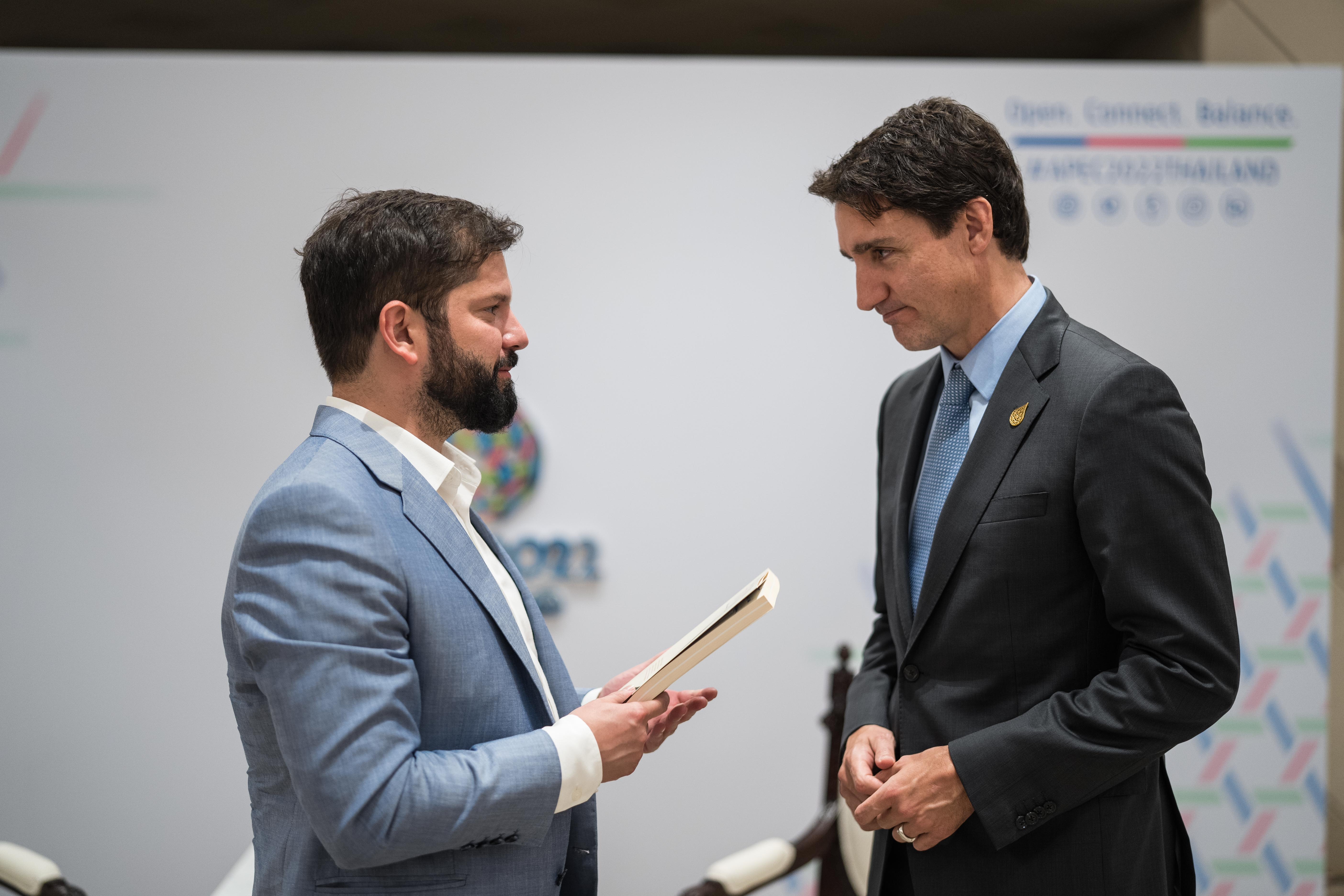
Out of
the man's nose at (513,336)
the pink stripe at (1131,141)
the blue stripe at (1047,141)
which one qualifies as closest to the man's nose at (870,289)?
the man's nose at (513,336)

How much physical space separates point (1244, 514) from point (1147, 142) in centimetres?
131

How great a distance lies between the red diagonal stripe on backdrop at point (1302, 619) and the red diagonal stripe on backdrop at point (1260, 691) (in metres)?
0.13

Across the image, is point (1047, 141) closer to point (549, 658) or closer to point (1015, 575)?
point (1015, 575)

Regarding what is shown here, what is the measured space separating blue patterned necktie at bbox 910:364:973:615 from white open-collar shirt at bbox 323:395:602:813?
0.57m

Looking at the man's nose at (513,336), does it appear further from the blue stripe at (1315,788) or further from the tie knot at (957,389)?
the blue stripe at (1315,788)

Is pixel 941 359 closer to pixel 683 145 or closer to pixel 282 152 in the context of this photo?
pixel 683 145

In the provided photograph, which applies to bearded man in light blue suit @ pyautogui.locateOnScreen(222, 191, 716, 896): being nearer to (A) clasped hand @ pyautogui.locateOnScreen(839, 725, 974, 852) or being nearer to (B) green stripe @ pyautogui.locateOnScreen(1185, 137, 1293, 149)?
(A) clasped hand @ pyautogui.locateOnScreen(839, 725, 974, 852)

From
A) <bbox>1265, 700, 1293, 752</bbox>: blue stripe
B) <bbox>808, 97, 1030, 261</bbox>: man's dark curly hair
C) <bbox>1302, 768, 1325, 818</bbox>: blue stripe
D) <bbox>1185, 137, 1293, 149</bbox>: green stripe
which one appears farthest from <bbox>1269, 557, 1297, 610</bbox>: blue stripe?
<bbox>808, 97, 1030, 261</bbox>: man's dark curly hair

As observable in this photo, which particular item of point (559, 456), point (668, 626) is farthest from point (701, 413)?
point (668, 626)

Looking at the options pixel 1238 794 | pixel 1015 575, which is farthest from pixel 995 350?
pixel 1238 794

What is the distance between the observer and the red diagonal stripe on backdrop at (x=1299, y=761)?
10.9ft

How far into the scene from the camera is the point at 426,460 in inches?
52.8

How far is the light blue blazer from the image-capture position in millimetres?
1076

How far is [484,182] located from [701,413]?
1.06 metres
